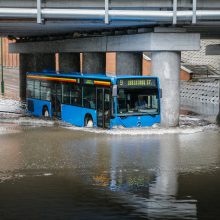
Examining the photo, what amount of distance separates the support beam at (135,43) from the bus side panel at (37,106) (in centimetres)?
400

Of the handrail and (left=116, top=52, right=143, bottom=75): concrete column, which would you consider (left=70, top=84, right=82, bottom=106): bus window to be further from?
(left=116, top=52, right=143, bottom=75): concrete column

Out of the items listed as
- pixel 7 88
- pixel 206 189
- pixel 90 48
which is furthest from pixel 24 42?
pixel 206 189

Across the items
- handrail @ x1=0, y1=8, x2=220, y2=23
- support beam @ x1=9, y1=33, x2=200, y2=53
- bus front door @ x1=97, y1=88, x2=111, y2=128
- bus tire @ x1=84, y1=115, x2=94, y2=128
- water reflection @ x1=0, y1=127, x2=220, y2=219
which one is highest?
handrail @ x1=0, y1=8, x2=220, y2=23

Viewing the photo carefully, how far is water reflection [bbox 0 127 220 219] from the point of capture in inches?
415

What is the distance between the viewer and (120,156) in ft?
55.8

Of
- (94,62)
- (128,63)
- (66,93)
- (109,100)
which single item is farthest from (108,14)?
(94,62)

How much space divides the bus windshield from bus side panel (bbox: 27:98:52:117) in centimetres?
759

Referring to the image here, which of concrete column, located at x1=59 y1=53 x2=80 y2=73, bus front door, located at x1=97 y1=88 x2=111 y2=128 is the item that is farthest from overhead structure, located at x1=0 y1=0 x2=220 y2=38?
concrete column, located at x1=59 y1=53 x2=80 y2=73

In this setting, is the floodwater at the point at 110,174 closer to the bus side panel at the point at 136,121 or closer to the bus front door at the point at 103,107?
the bus side panel at the point at 136,121

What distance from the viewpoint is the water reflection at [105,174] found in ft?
34.6

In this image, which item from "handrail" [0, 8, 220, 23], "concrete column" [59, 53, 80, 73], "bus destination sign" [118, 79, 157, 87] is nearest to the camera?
"handrail" [0, 8, 220, 23]

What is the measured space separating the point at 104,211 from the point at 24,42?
32.6m

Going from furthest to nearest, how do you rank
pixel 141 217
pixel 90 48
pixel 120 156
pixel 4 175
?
pixel 90 48
pixel 120 156
pixel 4 175
pixel 141 217

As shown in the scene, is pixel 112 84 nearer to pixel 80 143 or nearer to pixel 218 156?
pixel 80 143
